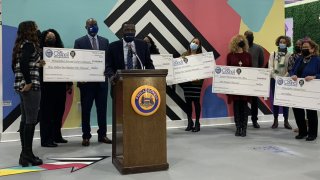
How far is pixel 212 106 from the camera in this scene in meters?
6.95

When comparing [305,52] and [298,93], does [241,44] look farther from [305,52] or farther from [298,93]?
[298,93]

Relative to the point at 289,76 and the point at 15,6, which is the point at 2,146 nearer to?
the point at 15,6

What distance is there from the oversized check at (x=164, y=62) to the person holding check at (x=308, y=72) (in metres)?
1.94

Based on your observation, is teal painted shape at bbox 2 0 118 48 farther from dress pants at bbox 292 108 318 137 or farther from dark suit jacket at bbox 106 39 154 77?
dress pants at bbox 292 108 318 137

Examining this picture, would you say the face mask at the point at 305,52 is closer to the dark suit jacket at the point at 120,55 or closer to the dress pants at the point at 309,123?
the dress pants at the point at 309,123

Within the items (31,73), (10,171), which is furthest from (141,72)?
(10,171)

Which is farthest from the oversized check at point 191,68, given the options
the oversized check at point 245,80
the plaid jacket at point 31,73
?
the plaid jacket at point 31,73

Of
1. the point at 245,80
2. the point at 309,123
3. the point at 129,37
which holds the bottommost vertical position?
the point at 309,123

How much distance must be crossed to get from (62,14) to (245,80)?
3124 millimetres

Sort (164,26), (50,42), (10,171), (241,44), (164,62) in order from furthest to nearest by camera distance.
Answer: (164,26), (164,62), (241,44), (50,42), (10,171)

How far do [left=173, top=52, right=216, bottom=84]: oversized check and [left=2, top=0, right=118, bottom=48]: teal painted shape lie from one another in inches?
49.0

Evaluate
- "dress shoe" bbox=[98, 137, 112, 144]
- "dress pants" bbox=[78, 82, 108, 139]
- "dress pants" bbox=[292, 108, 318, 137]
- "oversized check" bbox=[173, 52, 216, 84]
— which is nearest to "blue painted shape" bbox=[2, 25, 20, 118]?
"dress pants" bbox=[78, 82, 108, 139]

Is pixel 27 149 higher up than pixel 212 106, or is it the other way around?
pixel 212 106

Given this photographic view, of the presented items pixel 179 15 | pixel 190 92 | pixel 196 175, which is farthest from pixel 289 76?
pixel 196 175
